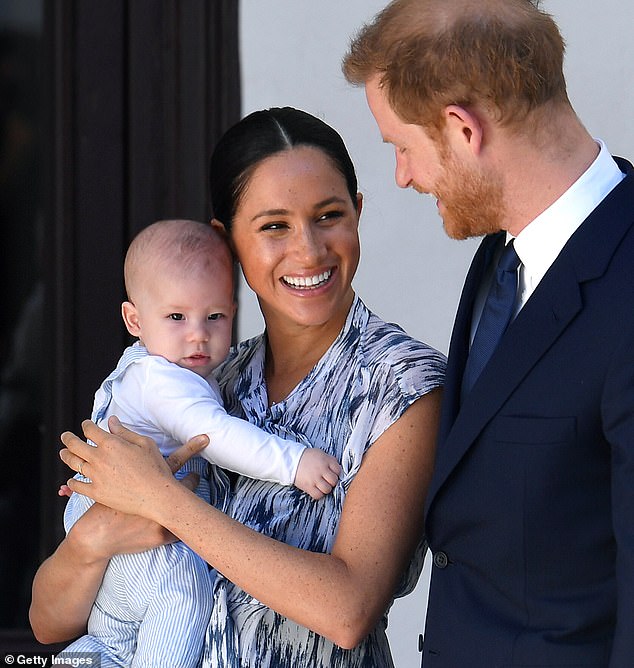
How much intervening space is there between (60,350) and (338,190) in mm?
1650

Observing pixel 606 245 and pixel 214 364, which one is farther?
pixel 214 364

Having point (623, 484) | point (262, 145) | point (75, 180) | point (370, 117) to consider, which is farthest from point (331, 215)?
point (75, 180)

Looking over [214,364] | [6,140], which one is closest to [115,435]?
[214,364]

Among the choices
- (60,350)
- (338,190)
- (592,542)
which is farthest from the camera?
(60,350)

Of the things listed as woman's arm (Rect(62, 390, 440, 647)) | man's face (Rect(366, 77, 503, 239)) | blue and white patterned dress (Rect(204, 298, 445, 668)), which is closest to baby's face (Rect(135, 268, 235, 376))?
blue and white patterned dress (Rect(204, 298, 445, 668))

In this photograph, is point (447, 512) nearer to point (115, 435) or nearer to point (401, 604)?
point (115, 435)

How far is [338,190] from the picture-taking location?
251 cm

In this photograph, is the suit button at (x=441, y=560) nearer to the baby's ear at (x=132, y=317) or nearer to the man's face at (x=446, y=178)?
the man's face at (x=446, y=178)

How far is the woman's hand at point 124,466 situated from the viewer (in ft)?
7.42

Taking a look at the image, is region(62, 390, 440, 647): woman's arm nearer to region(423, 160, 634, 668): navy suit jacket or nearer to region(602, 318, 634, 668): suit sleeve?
region(423, 160, 634, 668): navy suit jacket

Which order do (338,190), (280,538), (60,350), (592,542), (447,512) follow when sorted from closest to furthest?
(592,542)
(447,512)
(280,538)
(338,190)
(60,350)

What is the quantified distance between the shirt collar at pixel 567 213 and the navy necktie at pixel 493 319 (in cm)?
8

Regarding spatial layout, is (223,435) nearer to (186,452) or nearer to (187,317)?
(186,452)

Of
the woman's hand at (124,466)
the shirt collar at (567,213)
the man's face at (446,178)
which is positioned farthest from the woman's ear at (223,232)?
Result: the shirt collar at (567,213)
